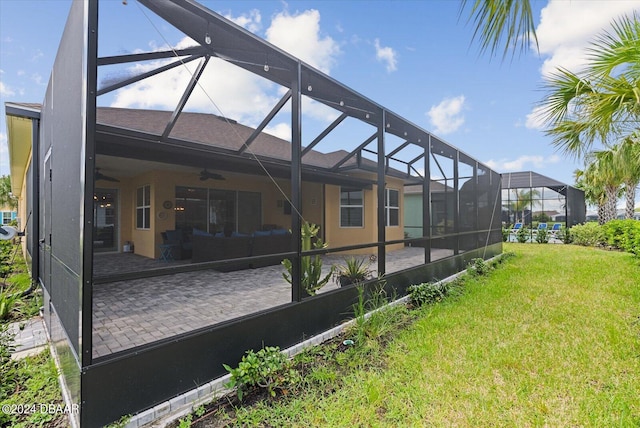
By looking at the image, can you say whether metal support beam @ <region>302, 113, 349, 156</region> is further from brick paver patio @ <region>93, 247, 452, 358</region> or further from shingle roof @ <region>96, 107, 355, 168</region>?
brick paver patio @ <region>93, 247, 452, 358</region>

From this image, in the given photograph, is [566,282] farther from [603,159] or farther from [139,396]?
[139,396]

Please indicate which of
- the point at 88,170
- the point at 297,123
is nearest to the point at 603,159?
the point at 297,123

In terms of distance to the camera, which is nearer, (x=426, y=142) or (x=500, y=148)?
(x=426, y=142)

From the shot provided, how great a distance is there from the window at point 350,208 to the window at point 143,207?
19.3 feet

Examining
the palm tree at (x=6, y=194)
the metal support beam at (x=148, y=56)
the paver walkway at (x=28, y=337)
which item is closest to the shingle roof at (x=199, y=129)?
the metal support beam at (x=148, y=56)

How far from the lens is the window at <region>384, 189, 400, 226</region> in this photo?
440 inches

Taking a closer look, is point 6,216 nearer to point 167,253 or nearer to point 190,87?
point 167,253

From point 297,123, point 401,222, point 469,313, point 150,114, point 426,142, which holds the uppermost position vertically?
point 150,114

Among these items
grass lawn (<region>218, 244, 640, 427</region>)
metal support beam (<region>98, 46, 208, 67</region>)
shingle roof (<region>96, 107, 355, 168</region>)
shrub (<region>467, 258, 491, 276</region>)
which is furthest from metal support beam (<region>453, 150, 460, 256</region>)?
metal support beam (<region>98, 46, 208, 67</region>)

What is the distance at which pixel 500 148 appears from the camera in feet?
41.7

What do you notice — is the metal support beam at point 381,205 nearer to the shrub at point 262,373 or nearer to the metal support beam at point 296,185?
the metal support beam at point 296,185

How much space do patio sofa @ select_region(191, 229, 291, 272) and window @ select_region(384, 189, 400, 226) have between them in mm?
4907

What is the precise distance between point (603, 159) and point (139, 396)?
9408mm

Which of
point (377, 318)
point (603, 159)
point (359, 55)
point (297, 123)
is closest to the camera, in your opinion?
point (297, 123)
